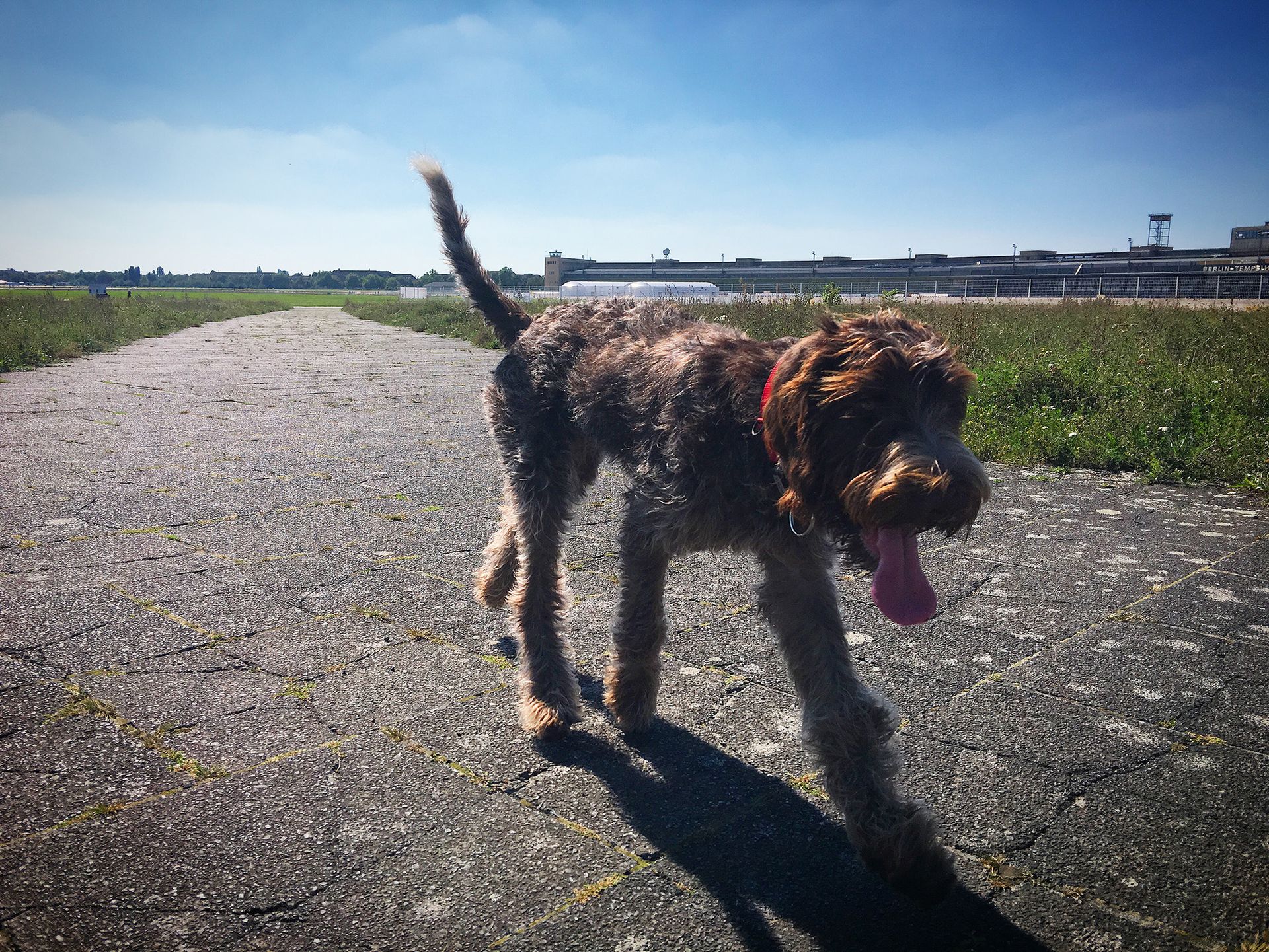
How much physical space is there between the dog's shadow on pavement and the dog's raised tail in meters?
2.30

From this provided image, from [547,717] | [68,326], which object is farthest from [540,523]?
[68,326]

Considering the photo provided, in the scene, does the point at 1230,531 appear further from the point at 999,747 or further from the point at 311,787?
the point at 311,787

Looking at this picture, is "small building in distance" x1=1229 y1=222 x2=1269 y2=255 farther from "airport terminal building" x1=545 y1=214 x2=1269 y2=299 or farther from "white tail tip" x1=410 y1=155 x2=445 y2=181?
"white tail tip" x1=410 y1=155 x2=445 y2=181

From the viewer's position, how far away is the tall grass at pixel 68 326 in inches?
686

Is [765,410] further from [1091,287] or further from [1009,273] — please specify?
[1009,273]

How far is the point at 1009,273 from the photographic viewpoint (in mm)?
77938

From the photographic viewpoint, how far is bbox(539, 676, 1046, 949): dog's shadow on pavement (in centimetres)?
215

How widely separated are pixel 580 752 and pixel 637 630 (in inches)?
19.6

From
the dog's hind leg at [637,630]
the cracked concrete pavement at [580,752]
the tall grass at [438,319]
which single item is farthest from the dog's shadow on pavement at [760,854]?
the tall grass at [438,319]

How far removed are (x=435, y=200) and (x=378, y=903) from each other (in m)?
3.54

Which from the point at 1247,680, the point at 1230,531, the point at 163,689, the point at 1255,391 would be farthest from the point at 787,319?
the point at 163,689

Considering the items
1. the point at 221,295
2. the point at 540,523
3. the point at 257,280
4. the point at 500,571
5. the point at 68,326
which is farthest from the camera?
the point at 257,280

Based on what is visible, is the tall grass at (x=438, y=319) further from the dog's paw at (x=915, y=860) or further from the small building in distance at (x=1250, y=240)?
the small building in distance at (x=1250, y=240)

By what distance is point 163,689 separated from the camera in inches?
131
